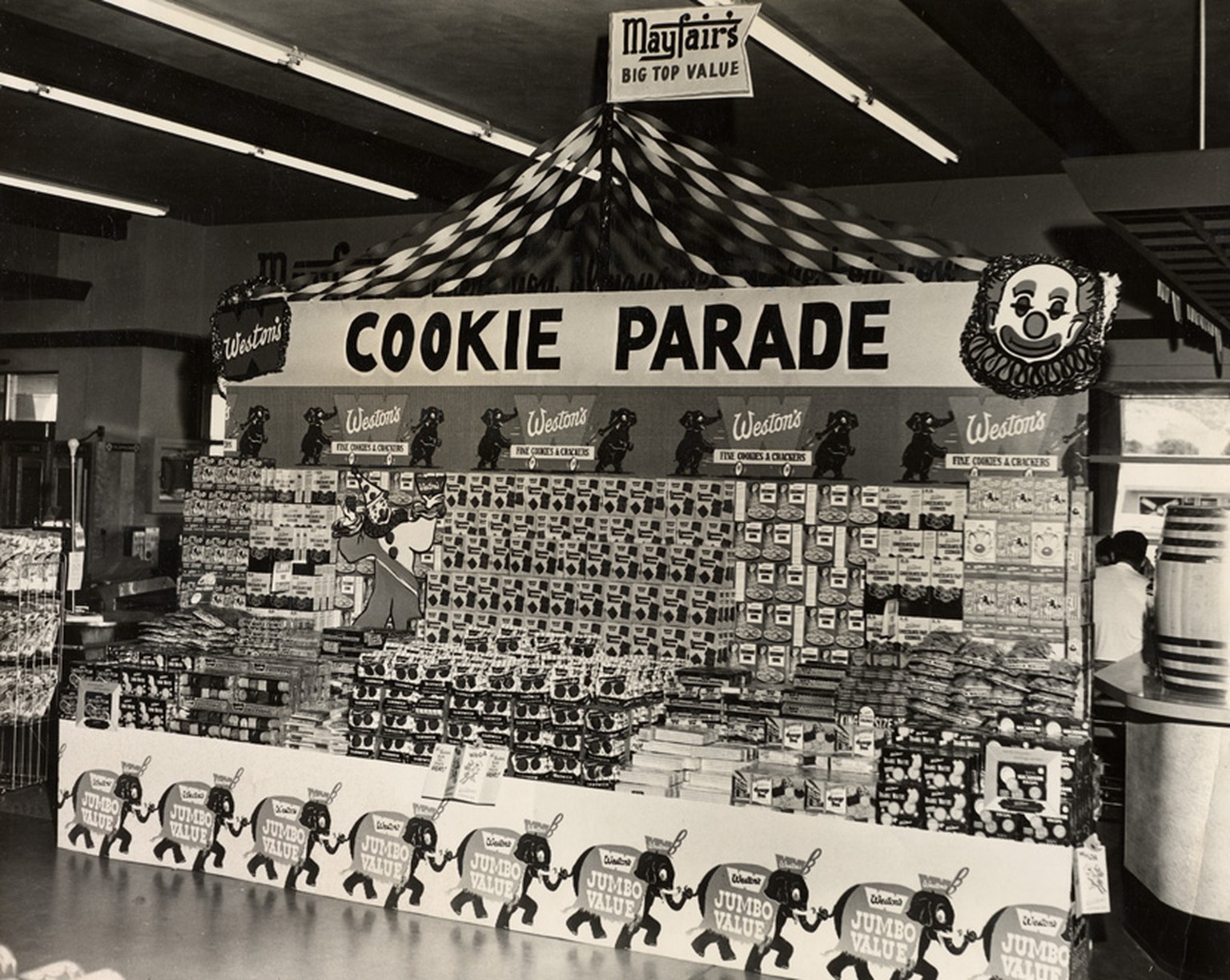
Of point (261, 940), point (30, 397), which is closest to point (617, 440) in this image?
point (261, 940)

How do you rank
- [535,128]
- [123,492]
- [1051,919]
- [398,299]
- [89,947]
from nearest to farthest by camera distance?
[1051,919] < [89,947] < [398,299] < [535,128] < [123,492]

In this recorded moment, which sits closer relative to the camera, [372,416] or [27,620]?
[27,620]

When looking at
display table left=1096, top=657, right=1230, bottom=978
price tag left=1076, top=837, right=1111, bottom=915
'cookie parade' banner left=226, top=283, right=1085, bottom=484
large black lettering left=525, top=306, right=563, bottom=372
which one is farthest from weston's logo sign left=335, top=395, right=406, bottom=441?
price tag left=1076, top=837, right=1111, bottom=915

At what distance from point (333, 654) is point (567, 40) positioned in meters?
3.87

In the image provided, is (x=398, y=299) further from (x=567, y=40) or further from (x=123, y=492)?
(x=123, y=492)

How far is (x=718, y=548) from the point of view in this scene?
6324mm

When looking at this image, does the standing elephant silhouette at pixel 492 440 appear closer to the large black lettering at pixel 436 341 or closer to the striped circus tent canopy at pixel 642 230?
the large black lettering at pixel 436 341

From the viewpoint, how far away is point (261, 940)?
496cm

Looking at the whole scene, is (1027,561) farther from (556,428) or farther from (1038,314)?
(556,428)

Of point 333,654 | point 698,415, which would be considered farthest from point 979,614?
point 333,654

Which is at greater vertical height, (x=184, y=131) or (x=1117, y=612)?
(x=184, y=131)

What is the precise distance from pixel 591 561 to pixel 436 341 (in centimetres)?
147

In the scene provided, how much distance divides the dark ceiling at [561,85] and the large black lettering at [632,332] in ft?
4.83

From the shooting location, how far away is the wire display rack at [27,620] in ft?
22.0
